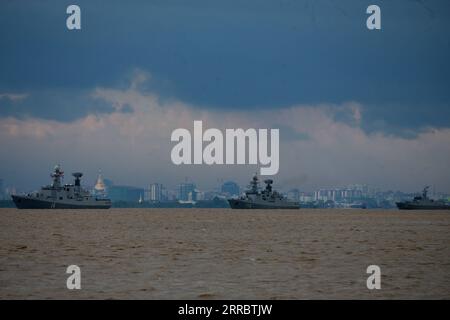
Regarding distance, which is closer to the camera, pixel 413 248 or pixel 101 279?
pixel 101 279

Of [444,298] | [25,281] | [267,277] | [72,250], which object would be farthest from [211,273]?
[72,250]

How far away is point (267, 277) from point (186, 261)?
478 inches

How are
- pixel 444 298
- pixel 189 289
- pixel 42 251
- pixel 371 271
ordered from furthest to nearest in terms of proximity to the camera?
pixel 42 251 < pixel 371 271 < pixel 189 289 < pixel 444 298

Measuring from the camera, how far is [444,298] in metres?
36.7

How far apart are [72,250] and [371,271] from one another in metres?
31.0

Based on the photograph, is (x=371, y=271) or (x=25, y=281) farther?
(x=371, y=271)
